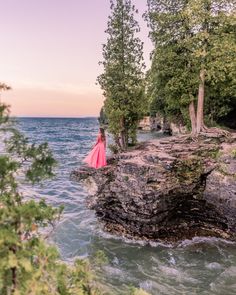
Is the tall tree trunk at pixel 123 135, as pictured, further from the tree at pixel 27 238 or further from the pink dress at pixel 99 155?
the tree at pixel 27 238

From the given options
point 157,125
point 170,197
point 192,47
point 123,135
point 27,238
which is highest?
point 192,47

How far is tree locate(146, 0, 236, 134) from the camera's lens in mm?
25734

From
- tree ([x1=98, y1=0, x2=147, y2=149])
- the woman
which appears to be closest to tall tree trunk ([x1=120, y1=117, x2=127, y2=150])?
tree ([x1=98, y1=0, x2=147, y2=149])

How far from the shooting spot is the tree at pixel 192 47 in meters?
25.7

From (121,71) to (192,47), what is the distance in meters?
6.09

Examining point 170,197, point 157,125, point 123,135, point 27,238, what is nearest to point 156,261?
point 170,197

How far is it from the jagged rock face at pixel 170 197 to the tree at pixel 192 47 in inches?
266

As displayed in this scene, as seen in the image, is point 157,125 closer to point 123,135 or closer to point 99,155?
point 123,135

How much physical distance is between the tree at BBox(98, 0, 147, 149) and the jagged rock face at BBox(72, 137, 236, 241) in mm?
10517

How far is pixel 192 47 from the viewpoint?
27.1 m

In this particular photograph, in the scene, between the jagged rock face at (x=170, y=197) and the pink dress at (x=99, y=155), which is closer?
the jagged rock face at (x=170, y=197)

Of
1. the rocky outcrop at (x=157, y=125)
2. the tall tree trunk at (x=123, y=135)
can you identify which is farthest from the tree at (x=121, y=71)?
the rocky outcrop at (x=157, y=125)

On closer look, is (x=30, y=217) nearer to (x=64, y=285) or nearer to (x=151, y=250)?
(x=64, y=285)

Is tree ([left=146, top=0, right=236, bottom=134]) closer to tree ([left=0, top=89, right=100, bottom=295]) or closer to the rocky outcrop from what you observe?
tree ([left=0, top=89, right=100, bottom=295])
